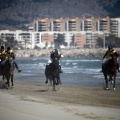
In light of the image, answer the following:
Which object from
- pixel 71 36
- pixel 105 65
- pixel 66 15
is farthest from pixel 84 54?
pixel 105 65

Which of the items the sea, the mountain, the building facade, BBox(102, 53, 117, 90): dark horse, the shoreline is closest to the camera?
BBox(102, 53, 117, 90): dark horse

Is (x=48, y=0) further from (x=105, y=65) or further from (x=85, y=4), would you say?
(x=105, y=65)

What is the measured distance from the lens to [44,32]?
312 feet

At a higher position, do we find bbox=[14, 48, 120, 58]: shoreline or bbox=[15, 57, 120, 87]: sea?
bbox=[15, 57, 120, 87]: sea

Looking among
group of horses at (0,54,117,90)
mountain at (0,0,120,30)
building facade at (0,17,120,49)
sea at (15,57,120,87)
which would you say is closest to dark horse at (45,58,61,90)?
group of horses at (0,54,117,90)

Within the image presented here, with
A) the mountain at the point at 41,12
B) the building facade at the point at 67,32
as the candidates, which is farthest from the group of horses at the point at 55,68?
the mountain at the point at 41,12

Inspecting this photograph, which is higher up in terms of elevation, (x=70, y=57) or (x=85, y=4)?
(x=85, y=4)

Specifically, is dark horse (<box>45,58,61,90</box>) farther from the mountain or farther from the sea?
the mountain

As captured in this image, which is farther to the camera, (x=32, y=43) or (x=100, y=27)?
(x=32, y=43)

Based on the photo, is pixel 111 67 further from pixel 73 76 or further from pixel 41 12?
pixel 41 12

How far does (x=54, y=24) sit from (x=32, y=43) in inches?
509

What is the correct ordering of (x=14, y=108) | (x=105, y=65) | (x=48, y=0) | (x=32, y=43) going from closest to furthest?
1. (x=14, y=108)
2. (x=105, y=65)
3. (x=32, y=43)
4. (x=48, y=0)

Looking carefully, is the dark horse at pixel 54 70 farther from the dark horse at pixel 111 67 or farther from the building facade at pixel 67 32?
the building facade at pixel 67 32

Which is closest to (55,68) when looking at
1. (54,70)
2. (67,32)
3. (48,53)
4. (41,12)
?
(54,70)
